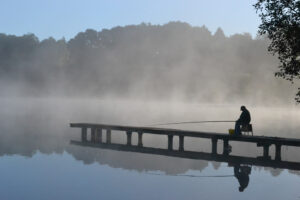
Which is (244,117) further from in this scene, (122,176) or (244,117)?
(122,176)

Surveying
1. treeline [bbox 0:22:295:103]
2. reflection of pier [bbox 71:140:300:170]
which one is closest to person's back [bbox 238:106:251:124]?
reflection of pier [bbox 71:140:300:170]

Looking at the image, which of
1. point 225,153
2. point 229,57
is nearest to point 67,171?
point 225,153

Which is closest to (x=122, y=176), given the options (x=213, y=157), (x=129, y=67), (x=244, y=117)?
(x=213, y=157)

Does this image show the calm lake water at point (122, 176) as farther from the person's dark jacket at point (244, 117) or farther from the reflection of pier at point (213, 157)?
the person's dark jacket at point (244, 117)

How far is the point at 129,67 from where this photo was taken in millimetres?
119875

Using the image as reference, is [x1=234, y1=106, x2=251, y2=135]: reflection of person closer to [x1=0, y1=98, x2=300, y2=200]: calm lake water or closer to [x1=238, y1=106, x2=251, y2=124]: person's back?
[x1=238, y1=106, x2=251, y2=124]: person's back

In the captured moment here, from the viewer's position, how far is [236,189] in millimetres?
14766

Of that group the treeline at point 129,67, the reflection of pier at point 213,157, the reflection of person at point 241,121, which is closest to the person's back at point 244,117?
the reflection of person at point 241,121

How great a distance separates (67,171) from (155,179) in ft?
11.7

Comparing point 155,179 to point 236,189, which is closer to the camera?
point 236,189

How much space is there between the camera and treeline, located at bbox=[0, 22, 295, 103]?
371ft

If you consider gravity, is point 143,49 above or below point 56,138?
above

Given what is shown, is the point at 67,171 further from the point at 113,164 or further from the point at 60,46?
the point at 60,46

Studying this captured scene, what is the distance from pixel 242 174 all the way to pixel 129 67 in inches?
4077
